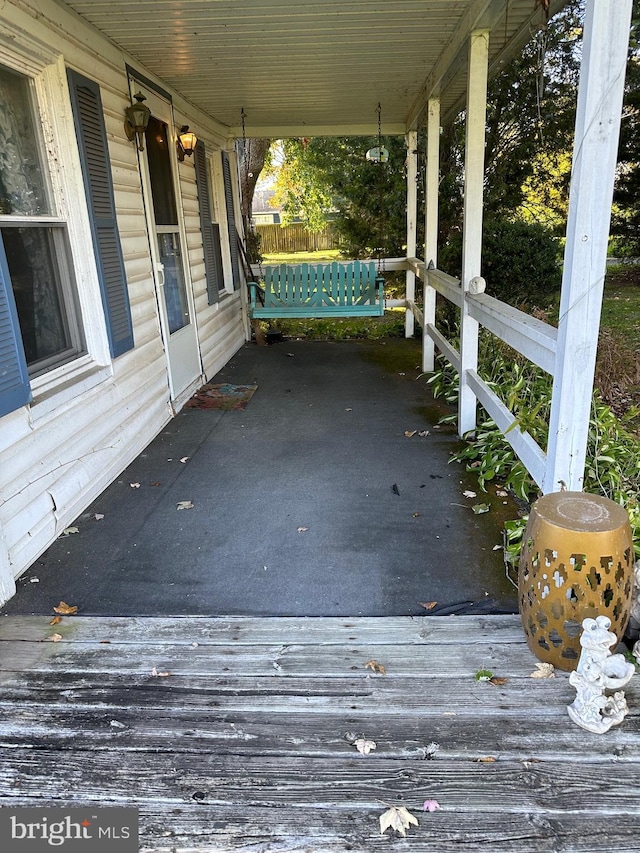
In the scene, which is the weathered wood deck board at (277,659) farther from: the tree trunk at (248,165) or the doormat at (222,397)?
the tree trunk at (248,165)

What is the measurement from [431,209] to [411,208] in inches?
71.3

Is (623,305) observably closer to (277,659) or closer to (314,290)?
(314,290)

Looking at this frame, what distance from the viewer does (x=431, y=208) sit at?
5.52 metres

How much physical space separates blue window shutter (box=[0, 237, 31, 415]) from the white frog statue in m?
2.30

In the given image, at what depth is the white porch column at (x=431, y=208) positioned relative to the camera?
524 cm

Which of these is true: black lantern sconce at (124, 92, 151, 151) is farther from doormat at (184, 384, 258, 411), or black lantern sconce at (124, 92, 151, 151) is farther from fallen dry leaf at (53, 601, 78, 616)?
fallen dry leaf at (53, 601, 78, 616)

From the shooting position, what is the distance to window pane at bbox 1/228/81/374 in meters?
2.83

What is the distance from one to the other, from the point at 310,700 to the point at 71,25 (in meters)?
3.53

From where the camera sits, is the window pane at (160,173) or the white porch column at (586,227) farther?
the window pane at (160,173)

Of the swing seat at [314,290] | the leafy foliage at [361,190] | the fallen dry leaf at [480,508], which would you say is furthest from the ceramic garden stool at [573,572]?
the leafy foliage at [361,190]

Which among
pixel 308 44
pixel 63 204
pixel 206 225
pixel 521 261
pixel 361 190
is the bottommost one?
pixel 521 261

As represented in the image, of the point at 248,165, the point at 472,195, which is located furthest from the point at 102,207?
→ the point at 248,165

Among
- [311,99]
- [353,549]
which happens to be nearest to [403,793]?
[353,549]

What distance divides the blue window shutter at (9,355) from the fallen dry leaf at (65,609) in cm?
82
